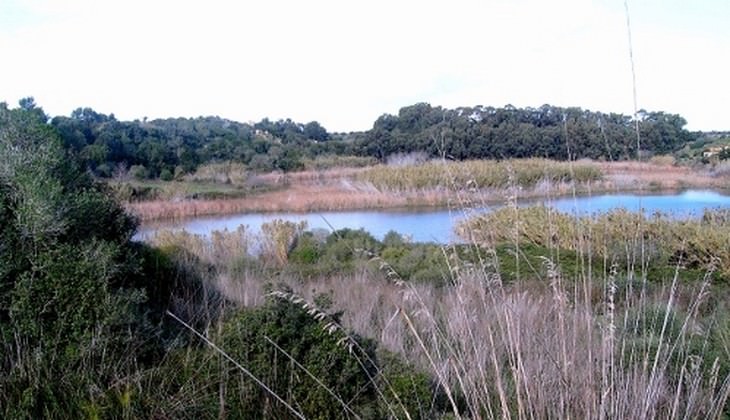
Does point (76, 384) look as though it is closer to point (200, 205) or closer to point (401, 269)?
point (401, 269)

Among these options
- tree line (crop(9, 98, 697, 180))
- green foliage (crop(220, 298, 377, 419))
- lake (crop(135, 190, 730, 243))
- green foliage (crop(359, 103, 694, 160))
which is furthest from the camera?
lake (crop(135, 190, 730, 243))

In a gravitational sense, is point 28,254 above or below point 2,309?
above

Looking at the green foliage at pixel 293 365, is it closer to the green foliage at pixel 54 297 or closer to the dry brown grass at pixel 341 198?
the green foliage at pixel 54 297

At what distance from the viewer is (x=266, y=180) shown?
113 feet

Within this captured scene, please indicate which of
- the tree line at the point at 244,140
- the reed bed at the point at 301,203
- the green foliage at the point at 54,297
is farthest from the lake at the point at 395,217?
the green foliage at the point at 54,297

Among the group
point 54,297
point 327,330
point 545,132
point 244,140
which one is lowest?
point 327,330

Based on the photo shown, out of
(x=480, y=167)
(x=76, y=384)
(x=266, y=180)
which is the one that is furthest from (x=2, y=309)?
(x=266, y=180)

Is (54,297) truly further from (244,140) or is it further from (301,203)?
(244,140)

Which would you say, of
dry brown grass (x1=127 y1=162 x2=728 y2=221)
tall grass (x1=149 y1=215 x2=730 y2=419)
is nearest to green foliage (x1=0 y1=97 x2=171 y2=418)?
tall grass (x1=149 y1=215 x2=730 y2=419)

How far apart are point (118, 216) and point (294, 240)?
357 inches

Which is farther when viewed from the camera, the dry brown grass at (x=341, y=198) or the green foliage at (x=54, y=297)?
the dry brown grass at (x=341, y=198)

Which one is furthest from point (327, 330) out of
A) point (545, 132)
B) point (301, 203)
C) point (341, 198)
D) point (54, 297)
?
point (341, 198)

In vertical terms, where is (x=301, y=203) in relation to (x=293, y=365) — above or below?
above

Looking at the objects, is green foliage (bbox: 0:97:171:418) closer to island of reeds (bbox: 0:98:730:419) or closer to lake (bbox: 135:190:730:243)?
island of reeds (bbox: 0:98:730:419)
